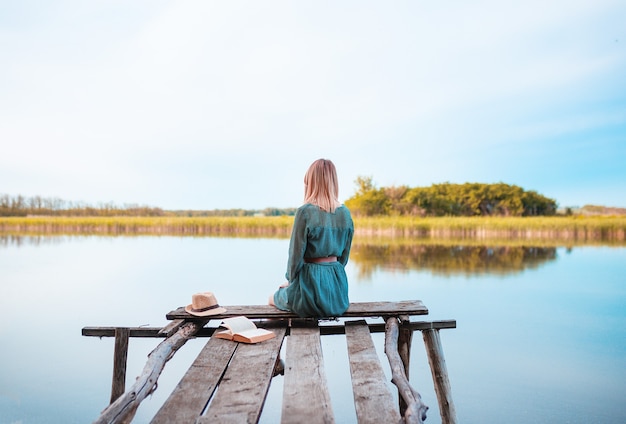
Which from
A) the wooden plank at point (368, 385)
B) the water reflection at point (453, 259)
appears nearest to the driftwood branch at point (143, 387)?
the wooden plank at point (368, 385)

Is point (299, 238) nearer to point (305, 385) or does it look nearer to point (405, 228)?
point (305, 385)

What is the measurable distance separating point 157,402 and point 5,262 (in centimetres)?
999

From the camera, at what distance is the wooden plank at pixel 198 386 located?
178 centimetres

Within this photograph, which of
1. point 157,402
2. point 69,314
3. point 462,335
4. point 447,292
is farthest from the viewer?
point 447,292

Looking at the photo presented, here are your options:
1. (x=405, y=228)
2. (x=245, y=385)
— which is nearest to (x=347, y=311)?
(x=245, y=385)

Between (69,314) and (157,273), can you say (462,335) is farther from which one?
(157,273)

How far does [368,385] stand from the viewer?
6.67ft

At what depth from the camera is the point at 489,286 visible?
8.76 meters

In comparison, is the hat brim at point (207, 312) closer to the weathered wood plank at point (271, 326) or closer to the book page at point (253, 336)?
the weathered wood plank at point (271, 326)

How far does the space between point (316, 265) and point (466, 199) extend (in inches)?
1360

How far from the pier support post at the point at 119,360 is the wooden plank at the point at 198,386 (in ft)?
1.95

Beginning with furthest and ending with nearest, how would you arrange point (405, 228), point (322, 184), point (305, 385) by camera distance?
point (405, 228) < point (322, 184) < point (305, 385)

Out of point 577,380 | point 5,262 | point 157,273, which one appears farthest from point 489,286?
point 5,262

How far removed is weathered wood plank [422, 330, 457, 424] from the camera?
9.51ft
